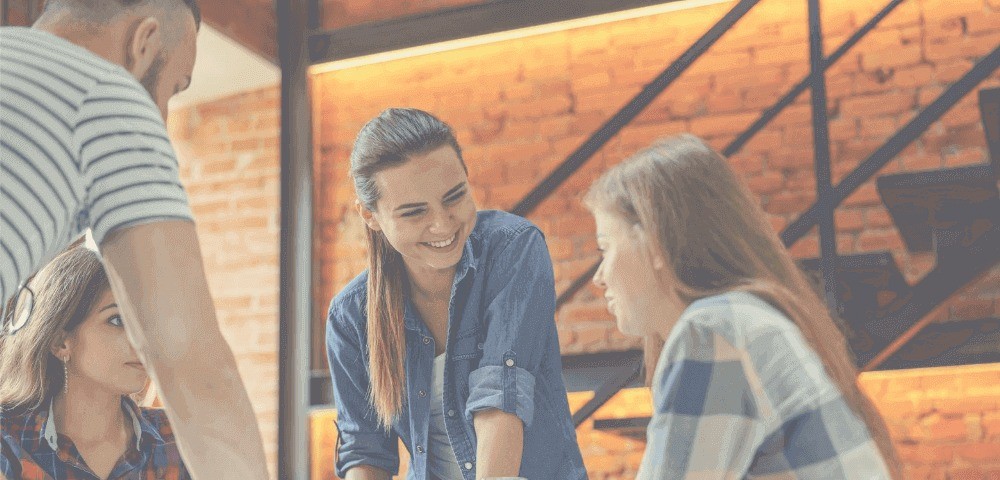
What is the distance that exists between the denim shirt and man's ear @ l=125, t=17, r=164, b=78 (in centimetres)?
80

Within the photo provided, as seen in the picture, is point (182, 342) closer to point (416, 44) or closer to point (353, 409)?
point (353, 409)

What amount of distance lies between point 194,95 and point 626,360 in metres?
2.25

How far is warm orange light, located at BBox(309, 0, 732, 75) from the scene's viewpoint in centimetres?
432

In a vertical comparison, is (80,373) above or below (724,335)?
below

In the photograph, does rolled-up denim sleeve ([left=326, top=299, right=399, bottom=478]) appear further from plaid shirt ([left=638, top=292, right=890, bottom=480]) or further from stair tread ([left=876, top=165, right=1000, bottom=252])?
stair tread ([left=876, top=165, right=1000, bottom=252])

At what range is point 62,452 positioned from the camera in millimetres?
1659

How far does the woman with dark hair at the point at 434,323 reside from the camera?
5.82ft

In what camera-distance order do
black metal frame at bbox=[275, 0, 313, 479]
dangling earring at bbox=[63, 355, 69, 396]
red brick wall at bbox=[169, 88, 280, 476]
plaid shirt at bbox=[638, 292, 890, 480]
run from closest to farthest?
1. plaid shirt at bbox=[638, 292, 890, 480]
2. dangling earring at bbox=[63, 355, 69, 396]
3. black metal frame at bbox=[275, 0, 313, 479]
4. red brick wall at bbox=[169, 88, 280, 476]

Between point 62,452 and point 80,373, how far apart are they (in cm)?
13

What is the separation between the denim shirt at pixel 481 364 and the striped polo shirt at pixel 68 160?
871mm

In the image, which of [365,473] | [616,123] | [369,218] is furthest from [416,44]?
[365,473]

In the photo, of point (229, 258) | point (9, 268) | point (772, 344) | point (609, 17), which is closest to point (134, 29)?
point (9, 268)

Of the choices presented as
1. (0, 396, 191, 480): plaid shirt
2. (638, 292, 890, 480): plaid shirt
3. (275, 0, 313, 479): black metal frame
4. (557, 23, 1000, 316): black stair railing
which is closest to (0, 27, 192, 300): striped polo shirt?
(638, 292, 890, 480): plaid shirt

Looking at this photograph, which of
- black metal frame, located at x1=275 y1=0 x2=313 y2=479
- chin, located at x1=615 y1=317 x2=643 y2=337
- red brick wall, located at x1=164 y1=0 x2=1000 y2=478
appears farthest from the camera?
black metal frame, located at x1=275 y1=0 x2=313 y2=479
